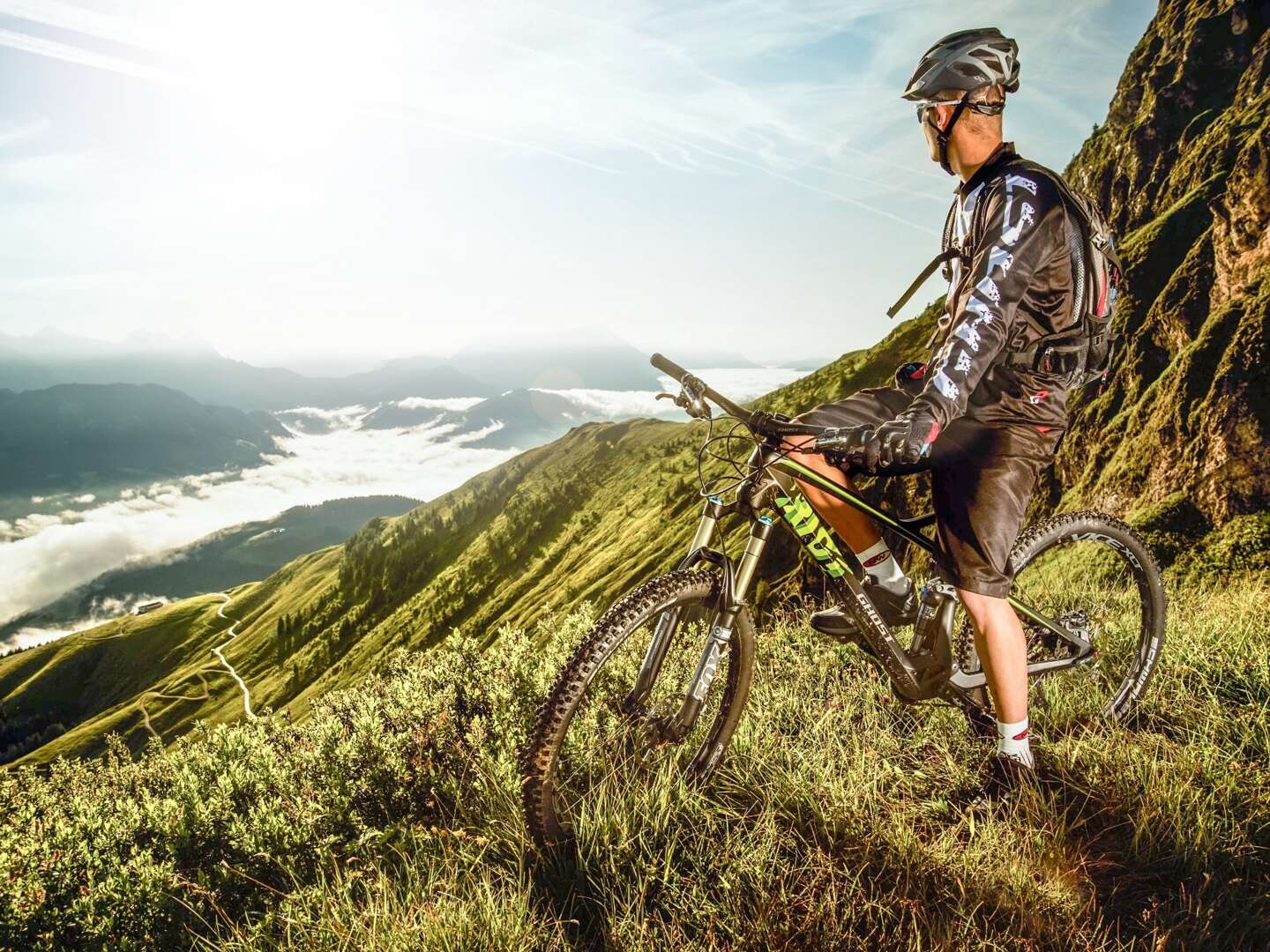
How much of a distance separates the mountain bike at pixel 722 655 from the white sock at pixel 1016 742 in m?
0.40

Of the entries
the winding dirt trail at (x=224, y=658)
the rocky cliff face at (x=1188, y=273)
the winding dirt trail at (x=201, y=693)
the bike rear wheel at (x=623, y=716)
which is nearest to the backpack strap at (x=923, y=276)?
the bike rear wheel at (x=623, y=716)

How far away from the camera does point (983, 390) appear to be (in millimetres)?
3963

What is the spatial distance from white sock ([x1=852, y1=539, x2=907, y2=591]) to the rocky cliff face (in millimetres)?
9314

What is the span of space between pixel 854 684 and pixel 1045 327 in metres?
2.70

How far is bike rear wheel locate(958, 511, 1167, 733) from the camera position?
479 cm

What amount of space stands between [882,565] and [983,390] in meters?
1.20

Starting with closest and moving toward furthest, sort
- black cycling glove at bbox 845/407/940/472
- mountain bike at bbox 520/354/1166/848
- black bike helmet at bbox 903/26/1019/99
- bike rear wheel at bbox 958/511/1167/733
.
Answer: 1. black cycling glove at bbox 845/407/940/472
2. mountain bike at bbox 520/354/1166/848
3. black bike helmet at bbox 903/26/1019/99
4. bike rear wheel at bbox 958/511/1167/733

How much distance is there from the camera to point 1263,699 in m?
4.48

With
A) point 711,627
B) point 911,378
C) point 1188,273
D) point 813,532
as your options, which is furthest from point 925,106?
point 1188,273

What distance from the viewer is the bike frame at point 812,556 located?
12.9ft

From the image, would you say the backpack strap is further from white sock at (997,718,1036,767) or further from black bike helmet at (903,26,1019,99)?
white sock at (997,718,1036,767)

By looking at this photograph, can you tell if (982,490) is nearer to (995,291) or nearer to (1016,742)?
(995,291)

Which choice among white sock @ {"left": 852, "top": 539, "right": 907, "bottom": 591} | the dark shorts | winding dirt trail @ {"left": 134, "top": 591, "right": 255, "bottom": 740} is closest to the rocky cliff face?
the dark shorts

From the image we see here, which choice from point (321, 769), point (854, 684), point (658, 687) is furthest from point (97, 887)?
point (854, 684)
